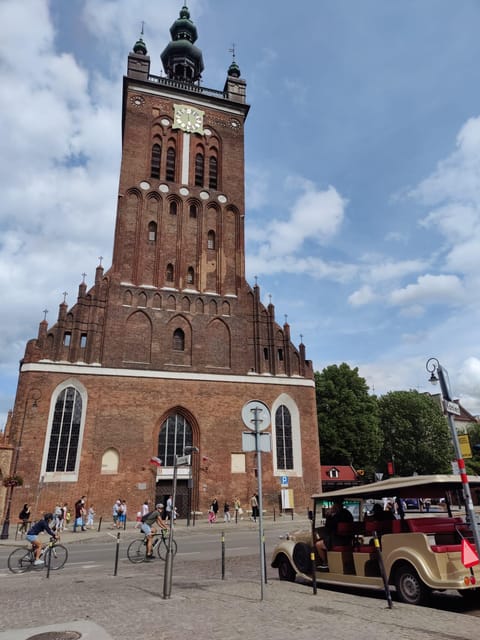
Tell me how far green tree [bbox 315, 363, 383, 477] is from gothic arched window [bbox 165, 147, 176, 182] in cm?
2357

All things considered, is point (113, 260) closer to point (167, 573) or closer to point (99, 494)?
point (99, 494)

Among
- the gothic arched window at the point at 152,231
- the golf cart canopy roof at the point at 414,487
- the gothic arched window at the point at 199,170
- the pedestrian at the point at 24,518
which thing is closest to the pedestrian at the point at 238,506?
the pedestrian at the point at 24,518

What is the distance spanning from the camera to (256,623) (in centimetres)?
562

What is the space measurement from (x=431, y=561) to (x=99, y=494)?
860 inches

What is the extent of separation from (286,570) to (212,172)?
3184 cm

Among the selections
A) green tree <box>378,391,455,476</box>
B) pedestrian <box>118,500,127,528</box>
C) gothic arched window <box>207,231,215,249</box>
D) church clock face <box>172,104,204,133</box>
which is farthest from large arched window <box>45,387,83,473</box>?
green tree <box>378,391,455,476</box>

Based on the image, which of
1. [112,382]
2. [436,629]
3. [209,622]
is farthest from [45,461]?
[436,629]

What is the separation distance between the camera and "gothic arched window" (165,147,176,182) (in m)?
34.3

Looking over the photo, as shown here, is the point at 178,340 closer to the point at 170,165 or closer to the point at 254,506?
the point at 254,506

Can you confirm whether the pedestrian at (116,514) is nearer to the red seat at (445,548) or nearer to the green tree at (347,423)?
the red seat at (445,548)

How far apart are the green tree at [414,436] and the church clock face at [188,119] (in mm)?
34069

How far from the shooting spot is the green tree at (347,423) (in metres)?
41.6

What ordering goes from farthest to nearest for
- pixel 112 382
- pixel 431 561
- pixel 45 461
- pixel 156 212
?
pixel 156 212 < pixel 112 382 < pixel 45 461 < pixel 431 561

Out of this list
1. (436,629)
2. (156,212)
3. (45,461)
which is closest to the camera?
(436,629)
